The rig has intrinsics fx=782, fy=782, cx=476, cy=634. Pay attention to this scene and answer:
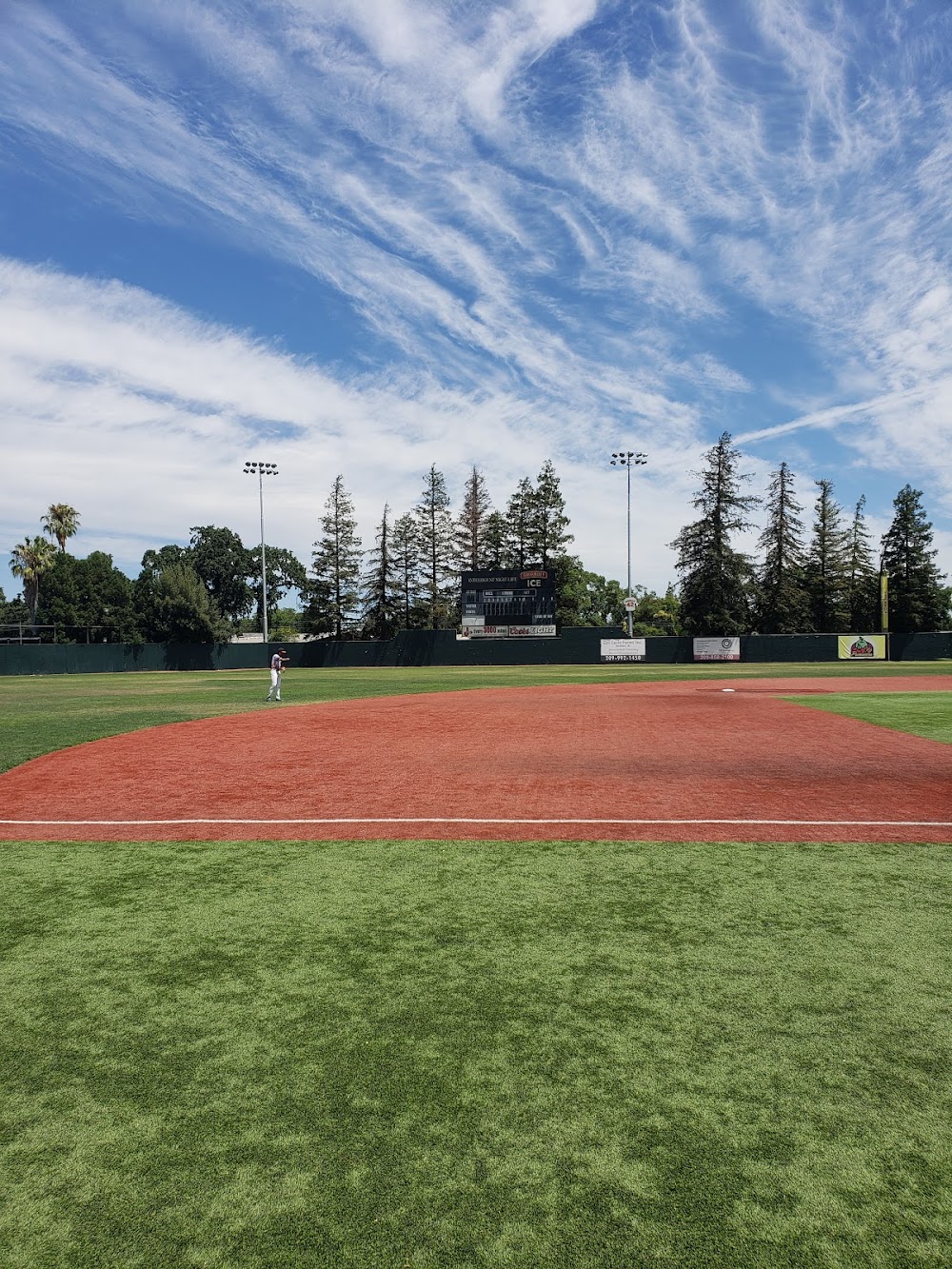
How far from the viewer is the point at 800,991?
4.27m

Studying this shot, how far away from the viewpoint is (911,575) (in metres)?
73.2

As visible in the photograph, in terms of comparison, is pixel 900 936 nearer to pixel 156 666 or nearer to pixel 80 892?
pixel 80 892

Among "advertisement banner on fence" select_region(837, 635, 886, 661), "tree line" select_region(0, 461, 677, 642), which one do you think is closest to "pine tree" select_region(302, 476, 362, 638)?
"tree line" select_region(0, 461, 677, 642)

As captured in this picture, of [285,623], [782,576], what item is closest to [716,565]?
[782,576]

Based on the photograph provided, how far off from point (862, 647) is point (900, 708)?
107 ft

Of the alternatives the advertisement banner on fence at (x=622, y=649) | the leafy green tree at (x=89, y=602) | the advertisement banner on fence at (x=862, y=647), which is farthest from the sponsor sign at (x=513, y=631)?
the leafy green tree at (x=89, y=602)

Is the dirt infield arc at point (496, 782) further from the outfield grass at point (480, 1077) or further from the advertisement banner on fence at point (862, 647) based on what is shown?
the advertisement banner on fence at point (862, 647)

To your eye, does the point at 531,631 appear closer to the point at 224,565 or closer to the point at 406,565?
the point at 406,565

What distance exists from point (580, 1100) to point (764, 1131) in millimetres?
729

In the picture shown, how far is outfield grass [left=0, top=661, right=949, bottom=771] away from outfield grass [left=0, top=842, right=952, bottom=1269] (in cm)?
990

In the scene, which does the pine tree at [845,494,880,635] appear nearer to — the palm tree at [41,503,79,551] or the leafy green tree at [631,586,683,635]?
the leafy green tree at [631,586,683,635]

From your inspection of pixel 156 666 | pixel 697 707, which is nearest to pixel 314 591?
pixel 156 666

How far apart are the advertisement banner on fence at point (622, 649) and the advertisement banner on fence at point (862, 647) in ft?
41.2

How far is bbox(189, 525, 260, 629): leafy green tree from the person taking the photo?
103 meters
